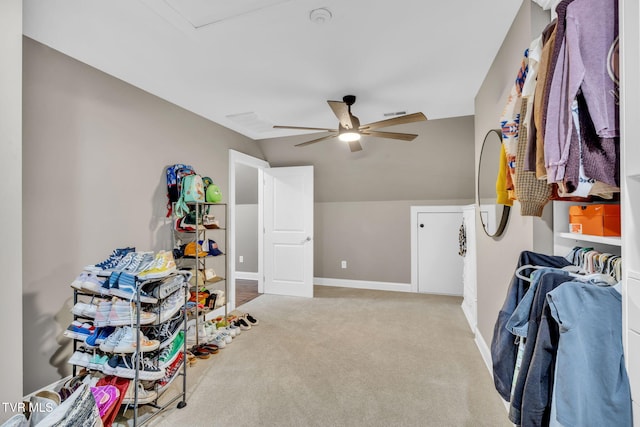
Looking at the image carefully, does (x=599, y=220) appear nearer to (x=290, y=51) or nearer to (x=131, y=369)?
(x=290, y=51)

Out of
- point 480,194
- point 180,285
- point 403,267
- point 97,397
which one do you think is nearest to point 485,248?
point 480,194

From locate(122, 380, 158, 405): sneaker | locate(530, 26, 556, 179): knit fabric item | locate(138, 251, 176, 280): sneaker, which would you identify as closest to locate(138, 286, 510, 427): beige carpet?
locate(122, 380, 158, 405): sneaker

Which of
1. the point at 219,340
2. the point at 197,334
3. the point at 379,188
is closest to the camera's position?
the point at 197,334

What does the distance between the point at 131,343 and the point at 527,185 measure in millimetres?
2129

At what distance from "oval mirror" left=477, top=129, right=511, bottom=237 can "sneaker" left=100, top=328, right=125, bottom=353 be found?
2.50m

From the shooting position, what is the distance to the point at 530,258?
1347mm

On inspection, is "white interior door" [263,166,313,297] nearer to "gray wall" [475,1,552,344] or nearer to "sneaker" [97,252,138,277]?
"gray wall" [475,1,552,344]

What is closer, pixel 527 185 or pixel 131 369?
pixel 527 185

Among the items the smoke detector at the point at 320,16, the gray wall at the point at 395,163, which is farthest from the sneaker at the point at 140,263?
the gray wall at the point at 395,163

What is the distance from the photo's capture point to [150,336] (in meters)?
1.84

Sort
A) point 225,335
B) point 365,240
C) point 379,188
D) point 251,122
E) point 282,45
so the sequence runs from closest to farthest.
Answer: point 282,45 < point 225,335 < point 251,122 < point 379,188 < point 365,240

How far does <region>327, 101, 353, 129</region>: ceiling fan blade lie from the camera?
2381mm

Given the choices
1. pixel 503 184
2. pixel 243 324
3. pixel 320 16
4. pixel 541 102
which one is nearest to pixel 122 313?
pixel 243 324

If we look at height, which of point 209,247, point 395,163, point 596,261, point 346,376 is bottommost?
point 346,376
